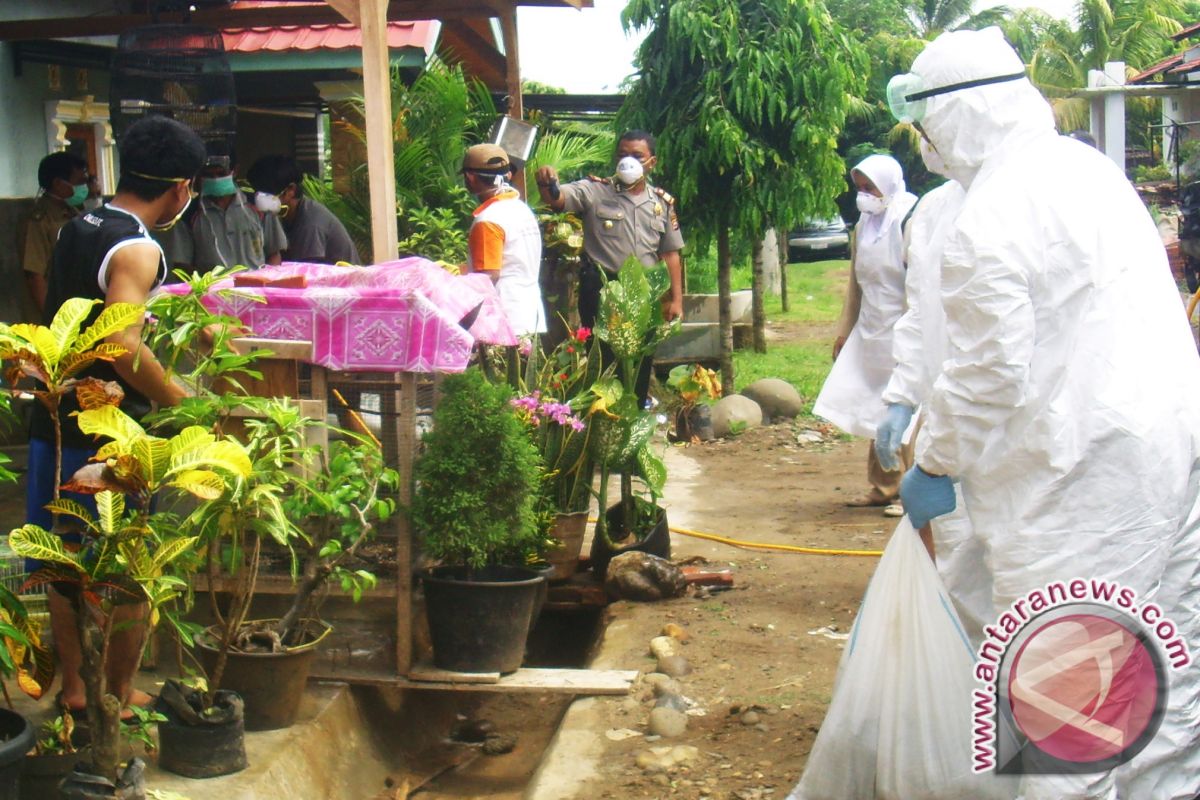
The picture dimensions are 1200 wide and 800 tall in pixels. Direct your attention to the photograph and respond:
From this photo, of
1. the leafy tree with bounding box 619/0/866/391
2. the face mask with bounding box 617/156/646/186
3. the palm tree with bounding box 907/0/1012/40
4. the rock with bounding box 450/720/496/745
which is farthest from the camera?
the palm tree with bounding box 907/0/1012/40

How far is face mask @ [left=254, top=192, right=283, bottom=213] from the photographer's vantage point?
6.61 meters

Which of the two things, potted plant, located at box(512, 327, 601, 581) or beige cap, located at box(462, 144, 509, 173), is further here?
beige cap, located at box(462, 144, 509, 173)

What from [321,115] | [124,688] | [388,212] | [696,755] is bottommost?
[696,755]

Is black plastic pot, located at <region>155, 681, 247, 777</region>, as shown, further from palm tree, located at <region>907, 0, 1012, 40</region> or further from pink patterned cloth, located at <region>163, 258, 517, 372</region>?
palm tree, located at <region>907, 0, 1012, 40</region>

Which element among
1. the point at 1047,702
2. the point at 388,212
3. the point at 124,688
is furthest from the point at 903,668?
the point at 388,212

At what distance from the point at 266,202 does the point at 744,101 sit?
4.68 metres

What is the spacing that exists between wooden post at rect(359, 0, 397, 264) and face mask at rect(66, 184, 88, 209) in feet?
9.36

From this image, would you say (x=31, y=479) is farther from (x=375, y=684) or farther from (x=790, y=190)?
(x=790, y=190)

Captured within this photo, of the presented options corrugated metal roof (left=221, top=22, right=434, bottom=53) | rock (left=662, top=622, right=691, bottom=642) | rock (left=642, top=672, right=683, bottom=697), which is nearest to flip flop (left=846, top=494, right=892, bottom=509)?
rock (left=662, top=622, right=691, bottom=642)

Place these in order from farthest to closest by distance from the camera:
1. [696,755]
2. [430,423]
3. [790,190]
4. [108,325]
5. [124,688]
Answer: [790,190], [430,423], [696,755], [124,688], [108,325]

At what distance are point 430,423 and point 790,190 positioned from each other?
20.3 feet

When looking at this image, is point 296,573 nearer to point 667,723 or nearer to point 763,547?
point 667,723

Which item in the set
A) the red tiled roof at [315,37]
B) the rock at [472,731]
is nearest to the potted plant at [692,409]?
the red tiled roof at [315,37]

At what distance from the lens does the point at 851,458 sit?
30.3 ft
